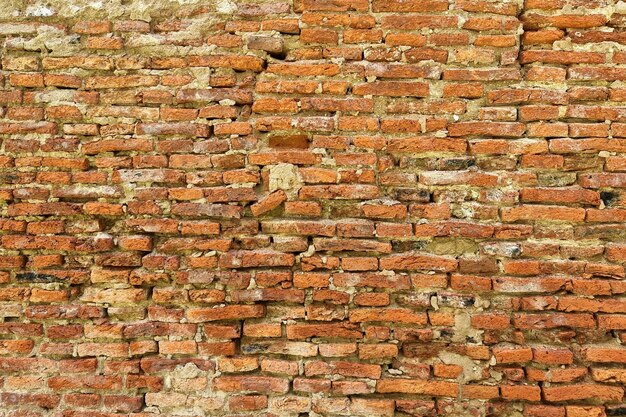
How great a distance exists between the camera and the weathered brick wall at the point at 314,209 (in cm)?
202

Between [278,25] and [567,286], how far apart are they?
73.0 inches

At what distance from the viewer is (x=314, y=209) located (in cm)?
208

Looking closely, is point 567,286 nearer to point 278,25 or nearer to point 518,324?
point 518,324

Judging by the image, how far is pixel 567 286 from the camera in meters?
2.00

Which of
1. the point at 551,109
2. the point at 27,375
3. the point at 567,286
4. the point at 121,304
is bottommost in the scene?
the point at 27,375

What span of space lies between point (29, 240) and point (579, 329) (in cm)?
267

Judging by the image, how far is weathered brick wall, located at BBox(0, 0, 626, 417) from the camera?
2.02 m

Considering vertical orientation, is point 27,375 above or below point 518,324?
below

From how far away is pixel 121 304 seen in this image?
83.7 inches

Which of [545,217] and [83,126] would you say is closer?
[545,217]

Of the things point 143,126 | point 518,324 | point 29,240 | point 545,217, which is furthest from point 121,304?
point 545,217

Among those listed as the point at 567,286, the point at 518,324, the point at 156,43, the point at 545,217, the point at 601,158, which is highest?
the point at 156,43

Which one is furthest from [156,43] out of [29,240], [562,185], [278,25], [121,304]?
[562,185]

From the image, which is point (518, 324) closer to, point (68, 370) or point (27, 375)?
point (68, 370)
